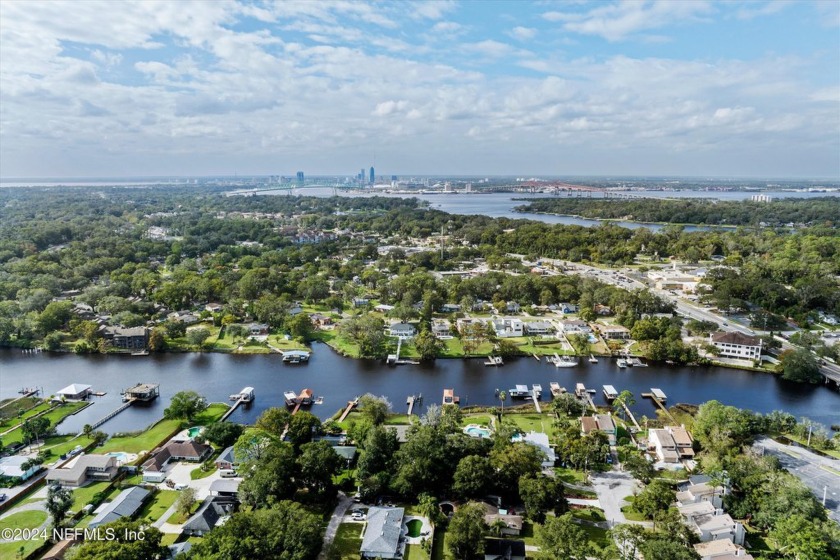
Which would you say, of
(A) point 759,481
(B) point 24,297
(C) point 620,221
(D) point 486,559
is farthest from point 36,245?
(C) point 620,221

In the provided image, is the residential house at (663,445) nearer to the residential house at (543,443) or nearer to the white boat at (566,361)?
the residential house at (543,443)

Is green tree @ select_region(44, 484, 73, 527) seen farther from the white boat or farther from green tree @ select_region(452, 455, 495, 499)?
the white boat

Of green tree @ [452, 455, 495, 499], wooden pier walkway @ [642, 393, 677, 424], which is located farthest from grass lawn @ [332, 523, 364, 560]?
Result: wooden pier walkway @ [642, 393, 677, 424]

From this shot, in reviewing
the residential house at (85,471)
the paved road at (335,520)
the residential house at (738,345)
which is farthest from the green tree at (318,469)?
the residential house at (738,345)

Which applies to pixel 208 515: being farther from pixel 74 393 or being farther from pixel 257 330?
pixel 257 330

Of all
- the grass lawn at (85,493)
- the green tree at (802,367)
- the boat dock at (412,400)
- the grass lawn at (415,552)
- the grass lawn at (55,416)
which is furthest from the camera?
the green tree at (802,367)

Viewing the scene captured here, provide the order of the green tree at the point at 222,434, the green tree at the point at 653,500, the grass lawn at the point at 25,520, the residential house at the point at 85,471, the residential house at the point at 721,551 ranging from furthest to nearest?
the green tree at the point at 222,434, the residential house at the point at 85,471, the grass lawn at the point at 25,520, the green tree at the point at 653,500, the residential house at the point at 721,551
